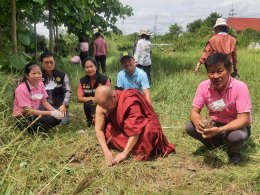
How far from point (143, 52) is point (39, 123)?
3.73 metres

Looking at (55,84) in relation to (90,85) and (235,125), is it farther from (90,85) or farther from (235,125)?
(235,125)

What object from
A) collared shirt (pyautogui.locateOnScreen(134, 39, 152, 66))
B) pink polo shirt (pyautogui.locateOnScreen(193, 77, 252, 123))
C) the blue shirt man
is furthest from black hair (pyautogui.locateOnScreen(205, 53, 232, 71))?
collared shirt (pyautogui.locateOnScreen(134, 39, 152, 66))

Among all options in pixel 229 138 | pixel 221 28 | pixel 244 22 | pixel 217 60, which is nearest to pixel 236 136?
pixel 229 138

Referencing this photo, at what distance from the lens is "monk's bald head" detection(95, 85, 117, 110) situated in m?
3.46

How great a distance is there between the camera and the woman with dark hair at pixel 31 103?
427cm

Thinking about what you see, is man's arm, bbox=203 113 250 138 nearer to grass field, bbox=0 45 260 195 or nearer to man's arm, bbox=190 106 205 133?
man's arm, bbox=190 106 205 133

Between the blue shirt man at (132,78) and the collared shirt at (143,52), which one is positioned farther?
the collared shirt at (143,52)

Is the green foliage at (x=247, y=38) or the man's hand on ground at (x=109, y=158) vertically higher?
the green foliage at (x=247, y=38)

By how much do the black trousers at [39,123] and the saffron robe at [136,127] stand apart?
868mm

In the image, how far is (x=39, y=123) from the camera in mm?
4422

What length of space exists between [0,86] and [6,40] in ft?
6.34

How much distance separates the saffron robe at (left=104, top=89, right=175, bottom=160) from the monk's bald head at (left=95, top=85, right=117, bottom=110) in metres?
0.12

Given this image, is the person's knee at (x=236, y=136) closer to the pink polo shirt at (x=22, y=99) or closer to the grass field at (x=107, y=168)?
the grass field at (x=107, y=168)

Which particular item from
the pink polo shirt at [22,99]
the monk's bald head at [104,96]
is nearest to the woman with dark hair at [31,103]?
the pink polo shirt at [22,99]
